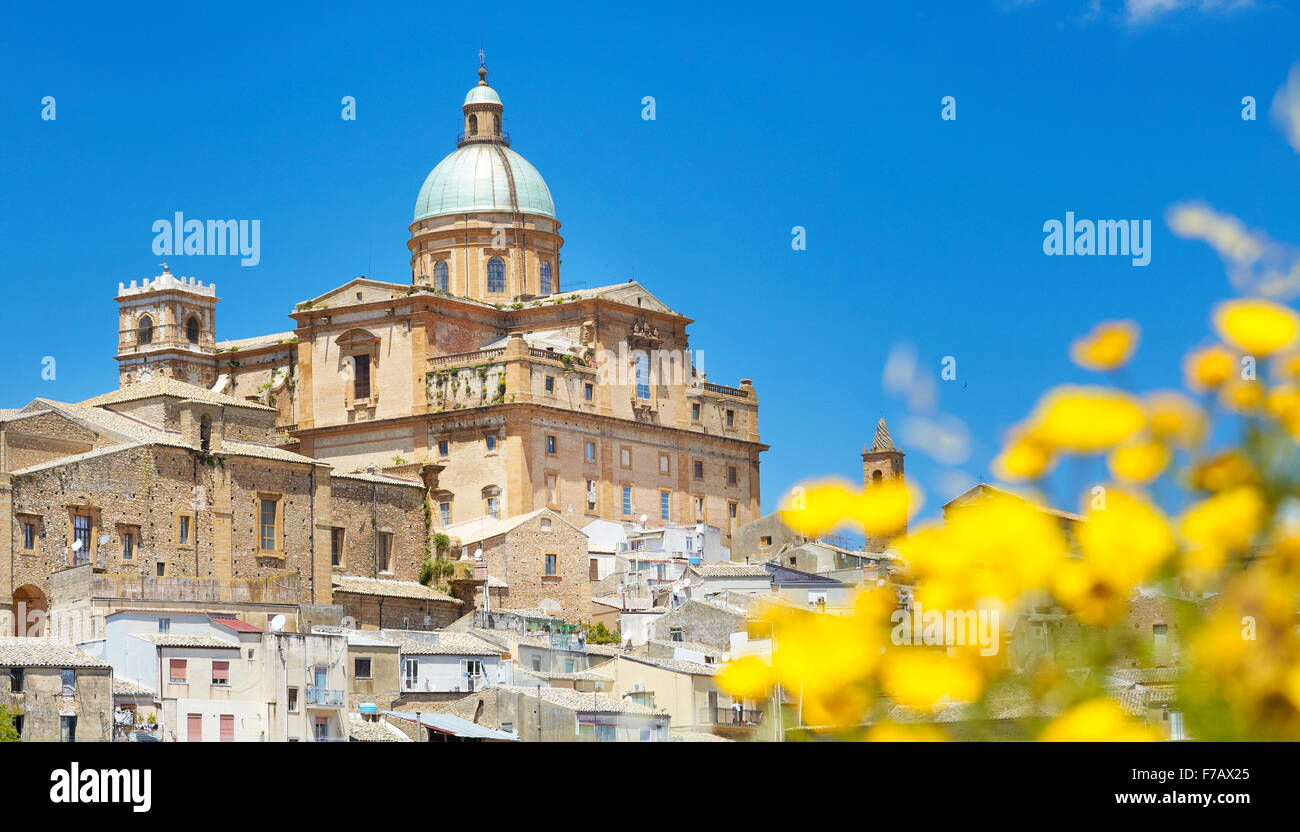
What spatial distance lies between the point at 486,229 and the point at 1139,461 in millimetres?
83408

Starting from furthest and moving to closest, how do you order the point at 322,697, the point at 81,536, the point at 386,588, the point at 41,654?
the point at 386,588 → the point at 81,536 → the point at 322,697 → the point at 41,654

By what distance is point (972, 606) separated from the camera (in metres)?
3.19

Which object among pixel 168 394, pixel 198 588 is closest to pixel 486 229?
pixel 168 394

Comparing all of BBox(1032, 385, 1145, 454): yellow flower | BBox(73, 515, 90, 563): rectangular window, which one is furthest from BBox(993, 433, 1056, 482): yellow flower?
BBox(73, 515, 90, 563): rectangular window

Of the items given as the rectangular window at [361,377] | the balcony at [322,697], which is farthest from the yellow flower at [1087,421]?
the rectangular window at [361,377]

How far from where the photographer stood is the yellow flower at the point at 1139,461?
317 centimetres

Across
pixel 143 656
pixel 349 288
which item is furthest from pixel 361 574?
pixel 349 288

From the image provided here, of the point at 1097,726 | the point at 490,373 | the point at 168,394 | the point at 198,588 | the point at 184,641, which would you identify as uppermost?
the point at 490,373

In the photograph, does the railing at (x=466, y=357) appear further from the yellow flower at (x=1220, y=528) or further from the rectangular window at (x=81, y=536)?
the yellow flower at (x=1220, y=528)

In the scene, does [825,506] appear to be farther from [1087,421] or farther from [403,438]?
[403,438]

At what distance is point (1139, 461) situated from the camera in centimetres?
319

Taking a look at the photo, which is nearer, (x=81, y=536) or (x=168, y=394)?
(x=81, y=536)

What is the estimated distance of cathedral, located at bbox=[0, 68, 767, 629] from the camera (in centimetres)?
5306
